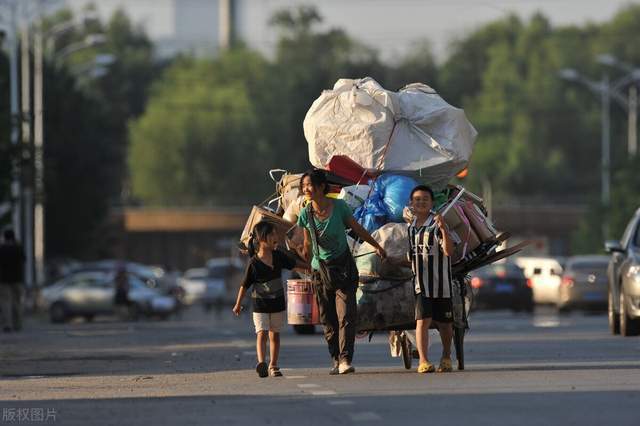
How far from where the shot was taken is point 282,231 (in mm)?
20094

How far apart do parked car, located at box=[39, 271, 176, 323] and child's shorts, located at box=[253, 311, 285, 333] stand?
33.5 m

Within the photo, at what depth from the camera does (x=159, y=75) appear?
144125mm

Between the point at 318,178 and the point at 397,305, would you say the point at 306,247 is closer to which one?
the point at 318,178

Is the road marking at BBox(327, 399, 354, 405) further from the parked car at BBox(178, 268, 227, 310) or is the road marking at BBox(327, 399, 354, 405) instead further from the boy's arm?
the parked car at BBox(178, 268, 227, 310)

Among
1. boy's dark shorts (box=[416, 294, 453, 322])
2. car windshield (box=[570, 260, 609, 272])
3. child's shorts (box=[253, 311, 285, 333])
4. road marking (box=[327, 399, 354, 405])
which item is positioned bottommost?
road marking (box=[327, 399, 354, 405])

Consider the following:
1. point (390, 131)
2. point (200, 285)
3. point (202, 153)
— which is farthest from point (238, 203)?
point (390, 131)

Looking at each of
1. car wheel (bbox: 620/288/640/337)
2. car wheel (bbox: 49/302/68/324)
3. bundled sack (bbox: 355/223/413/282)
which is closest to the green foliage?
car wheel (bbox: 49/302/68/324)

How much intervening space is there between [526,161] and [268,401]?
11051 cm

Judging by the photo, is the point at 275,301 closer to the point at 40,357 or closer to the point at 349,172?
the point at 349,172

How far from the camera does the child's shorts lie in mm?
19312

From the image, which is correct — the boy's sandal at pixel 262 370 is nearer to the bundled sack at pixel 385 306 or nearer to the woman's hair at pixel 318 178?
the bundled sack at pixel 385 306

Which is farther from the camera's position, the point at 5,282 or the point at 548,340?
the point at 5,282

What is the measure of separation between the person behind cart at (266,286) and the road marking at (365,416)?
4.76 m

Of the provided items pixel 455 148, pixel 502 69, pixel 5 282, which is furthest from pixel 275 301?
pixel 502 69
